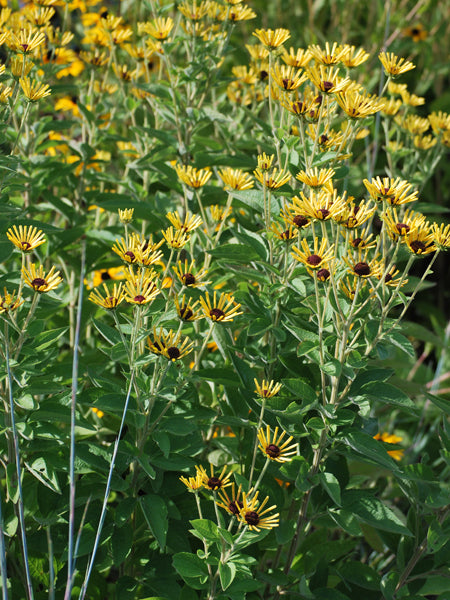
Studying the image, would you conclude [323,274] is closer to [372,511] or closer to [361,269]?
[361,269]

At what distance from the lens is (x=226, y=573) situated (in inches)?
37.6

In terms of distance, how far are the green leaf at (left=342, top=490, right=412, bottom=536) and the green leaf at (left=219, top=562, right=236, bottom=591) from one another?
0.23 m

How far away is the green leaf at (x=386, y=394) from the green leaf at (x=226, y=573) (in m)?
0.31

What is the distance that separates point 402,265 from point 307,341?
202 centimetres

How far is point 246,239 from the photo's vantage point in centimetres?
121

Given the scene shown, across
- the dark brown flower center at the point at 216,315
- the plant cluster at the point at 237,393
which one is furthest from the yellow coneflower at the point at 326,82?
the dark brown flower center at the point at 216,315

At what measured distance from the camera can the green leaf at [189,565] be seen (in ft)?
3.29

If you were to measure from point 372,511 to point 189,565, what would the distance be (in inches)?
11.4

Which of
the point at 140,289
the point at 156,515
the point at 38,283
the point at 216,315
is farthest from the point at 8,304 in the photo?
the point at 156,515

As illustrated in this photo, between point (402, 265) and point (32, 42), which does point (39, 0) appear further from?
point (402, 265)

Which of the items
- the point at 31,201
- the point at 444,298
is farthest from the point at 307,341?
the point at 444,298

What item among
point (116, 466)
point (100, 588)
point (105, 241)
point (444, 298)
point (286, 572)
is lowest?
point (444, 298)

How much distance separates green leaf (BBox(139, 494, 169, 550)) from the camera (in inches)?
40.8

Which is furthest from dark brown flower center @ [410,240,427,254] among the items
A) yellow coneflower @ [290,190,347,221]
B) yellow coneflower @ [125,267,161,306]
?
yellow coneflower @ [125,267,161,306]
